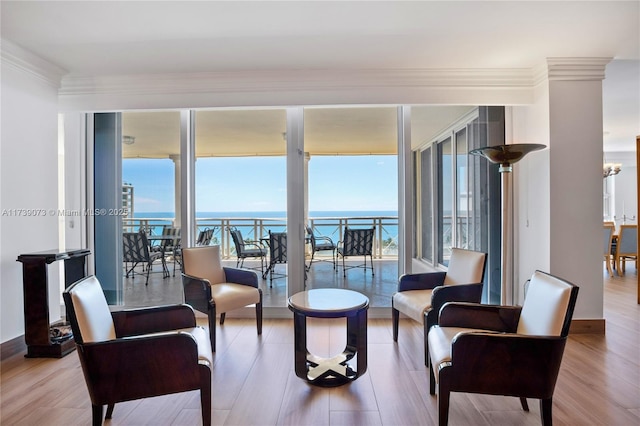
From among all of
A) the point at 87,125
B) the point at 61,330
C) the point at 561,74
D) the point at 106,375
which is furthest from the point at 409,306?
the point at 87,125

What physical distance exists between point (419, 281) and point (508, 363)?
4.92 ft

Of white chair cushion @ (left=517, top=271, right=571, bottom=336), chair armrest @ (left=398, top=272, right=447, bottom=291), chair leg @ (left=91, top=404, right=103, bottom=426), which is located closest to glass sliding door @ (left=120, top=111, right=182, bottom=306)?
chair leg @ (left=91, top=404, right=103, bottom=426)

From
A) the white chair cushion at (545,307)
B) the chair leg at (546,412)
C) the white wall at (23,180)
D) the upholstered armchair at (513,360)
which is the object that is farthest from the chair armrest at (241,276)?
the chair leg at (546,412)

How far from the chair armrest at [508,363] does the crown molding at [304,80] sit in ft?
8.37

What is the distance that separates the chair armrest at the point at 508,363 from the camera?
1.60 meters

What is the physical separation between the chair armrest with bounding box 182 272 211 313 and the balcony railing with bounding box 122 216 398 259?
95 centimetres

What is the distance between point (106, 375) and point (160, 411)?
58cm

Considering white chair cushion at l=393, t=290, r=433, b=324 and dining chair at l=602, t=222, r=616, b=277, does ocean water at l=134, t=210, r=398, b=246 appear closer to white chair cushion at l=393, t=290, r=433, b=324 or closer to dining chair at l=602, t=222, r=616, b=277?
white chair cushion at l=393, t=290, r=433, b=324

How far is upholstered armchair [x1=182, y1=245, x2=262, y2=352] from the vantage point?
288cm

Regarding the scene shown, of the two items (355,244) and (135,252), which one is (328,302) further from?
(135,252)

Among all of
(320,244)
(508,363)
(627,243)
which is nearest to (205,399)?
(508,363)

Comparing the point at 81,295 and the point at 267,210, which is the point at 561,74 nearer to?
the point at 267,210

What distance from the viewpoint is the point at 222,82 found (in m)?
3.35

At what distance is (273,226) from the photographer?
3.86 meters
